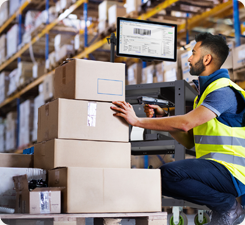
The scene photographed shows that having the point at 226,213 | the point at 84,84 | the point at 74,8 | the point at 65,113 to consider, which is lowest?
the point at 226,213

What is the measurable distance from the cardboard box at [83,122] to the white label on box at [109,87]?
67 mm

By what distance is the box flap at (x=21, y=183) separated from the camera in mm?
1684

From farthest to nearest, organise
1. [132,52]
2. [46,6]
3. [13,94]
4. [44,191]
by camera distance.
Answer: [13,94]
[46,6]
[132,52]
[44,191]

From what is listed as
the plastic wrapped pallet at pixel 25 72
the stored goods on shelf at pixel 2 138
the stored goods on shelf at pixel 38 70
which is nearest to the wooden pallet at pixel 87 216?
the stored goods on shelf at pixel 38 70

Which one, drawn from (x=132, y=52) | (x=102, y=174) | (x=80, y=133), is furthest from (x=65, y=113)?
(x=132, y=52)

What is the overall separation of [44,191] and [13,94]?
6.46m

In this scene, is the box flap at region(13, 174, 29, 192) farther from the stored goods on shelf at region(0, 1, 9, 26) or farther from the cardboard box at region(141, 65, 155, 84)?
the stored goods on shelf at region(0, 1, 9, 26)

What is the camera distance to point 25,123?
697 cm

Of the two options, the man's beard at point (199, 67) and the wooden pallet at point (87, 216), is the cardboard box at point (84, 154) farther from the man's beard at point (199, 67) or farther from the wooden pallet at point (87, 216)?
the man's beard at point (199, 67)

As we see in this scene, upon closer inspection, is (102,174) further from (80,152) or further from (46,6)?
(46,6)

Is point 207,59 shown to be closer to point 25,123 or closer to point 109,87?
point 109,87

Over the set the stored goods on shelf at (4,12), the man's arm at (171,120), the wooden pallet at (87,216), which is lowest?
the wooden pallet at (87,216)

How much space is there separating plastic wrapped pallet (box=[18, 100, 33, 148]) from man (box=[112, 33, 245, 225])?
206 inches

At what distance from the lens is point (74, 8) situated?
6.33m
